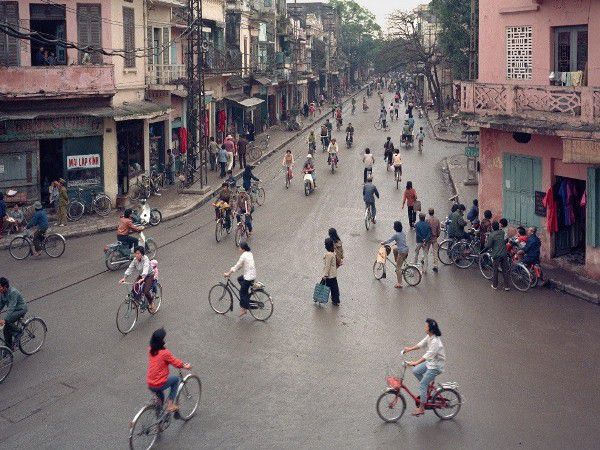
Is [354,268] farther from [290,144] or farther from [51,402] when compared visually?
[290,144]

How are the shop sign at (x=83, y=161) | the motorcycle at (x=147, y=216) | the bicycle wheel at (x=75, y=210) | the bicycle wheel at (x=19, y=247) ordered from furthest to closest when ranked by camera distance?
the shop sign at (x=83, y=161), the bicycle wheel at (x=75, y=210), the motorcycle at (x=147, y=216), the bicycle wheel at (x=19, y=247)

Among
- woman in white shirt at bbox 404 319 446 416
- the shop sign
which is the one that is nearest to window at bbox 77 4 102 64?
the shop sign

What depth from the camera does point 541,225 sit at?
19.5 m

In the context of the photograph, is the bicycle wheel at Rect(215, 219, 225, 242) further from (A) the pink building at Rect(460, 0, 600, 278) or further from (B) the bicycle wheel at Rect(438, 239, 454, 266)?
(A) the pink building at Rect(460, 0, 600, 278)

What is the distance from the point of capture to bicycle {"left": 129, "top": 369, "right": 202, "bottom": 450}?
368 inches

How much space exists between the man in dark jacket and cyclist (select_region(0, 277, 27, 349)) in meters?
10.1

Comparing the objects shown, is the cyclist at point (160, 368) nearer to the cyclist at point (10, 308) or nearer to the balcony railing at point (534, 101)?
the cyclist at point (10, 308)

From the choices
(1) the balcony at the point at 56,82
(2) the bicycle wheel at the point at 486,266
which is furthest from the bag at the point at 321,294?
(1) the balcony at the point at 56,82

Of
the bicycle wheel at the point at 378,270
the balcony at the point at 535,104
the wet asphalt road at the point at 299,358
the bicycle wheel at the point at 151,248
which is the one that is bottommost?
the wet asphalt road at the point at 299,358

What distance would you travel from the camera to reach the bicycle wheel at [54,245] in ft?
66.5

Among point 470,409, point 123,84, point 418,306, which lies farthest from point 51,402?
point 123,84

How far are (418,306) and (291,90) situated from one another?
57928 millimetres

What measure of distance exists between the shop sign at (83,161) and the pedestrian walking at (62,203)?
188cm

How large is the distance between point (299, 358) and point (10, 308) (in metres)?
4.83
